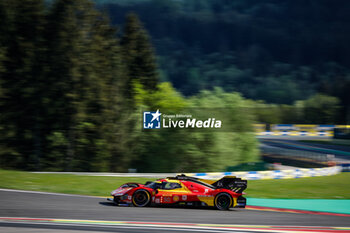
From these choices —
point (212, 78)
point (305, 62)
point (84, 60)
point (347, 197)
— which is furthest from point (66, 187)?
point (305, 62)

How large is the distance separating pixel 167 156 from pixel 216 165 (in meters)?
3.76

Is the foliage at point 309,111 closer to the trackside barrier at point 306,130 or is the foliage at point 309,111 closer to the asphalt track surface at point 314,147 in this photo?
the trackside barrier at point 306,130

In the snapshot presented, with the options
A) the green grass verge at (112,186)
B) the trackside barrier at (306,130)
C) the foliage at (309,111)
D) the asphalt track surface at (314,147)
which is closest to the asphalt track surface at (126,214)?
the green grass verge at (112,186)

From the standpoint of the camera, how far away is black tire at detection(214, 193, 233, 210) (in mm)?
12516

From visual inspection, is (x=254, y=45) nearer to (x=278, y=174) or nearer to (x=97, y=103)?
(x=97, y=103)

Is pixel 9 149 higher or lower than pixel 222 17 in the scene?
lower

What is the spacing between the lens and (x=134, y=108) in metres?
31.9

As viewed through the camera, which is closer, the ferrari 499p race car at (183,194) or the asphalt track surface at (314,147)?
the ferrari 499p race car at (183,194)

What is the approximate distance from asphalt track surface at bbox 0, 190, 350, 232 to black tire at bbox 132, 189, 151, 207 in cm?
25

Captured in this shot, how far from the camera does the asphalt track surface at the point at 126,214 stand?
1046 centimetres

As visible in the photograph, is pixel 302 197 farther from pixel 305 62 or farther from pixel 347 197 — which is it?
pixel 305 62

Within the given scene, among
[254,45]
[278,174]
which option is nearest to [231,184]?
[278,174]

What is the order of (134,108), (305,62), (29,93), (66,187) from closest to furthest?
(66,187) < (29,93) < (134,108) < (305,62)

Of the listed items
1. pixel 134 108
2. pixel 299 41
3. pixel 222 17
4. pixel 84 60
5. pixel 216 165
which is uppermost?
pixel 222 17
